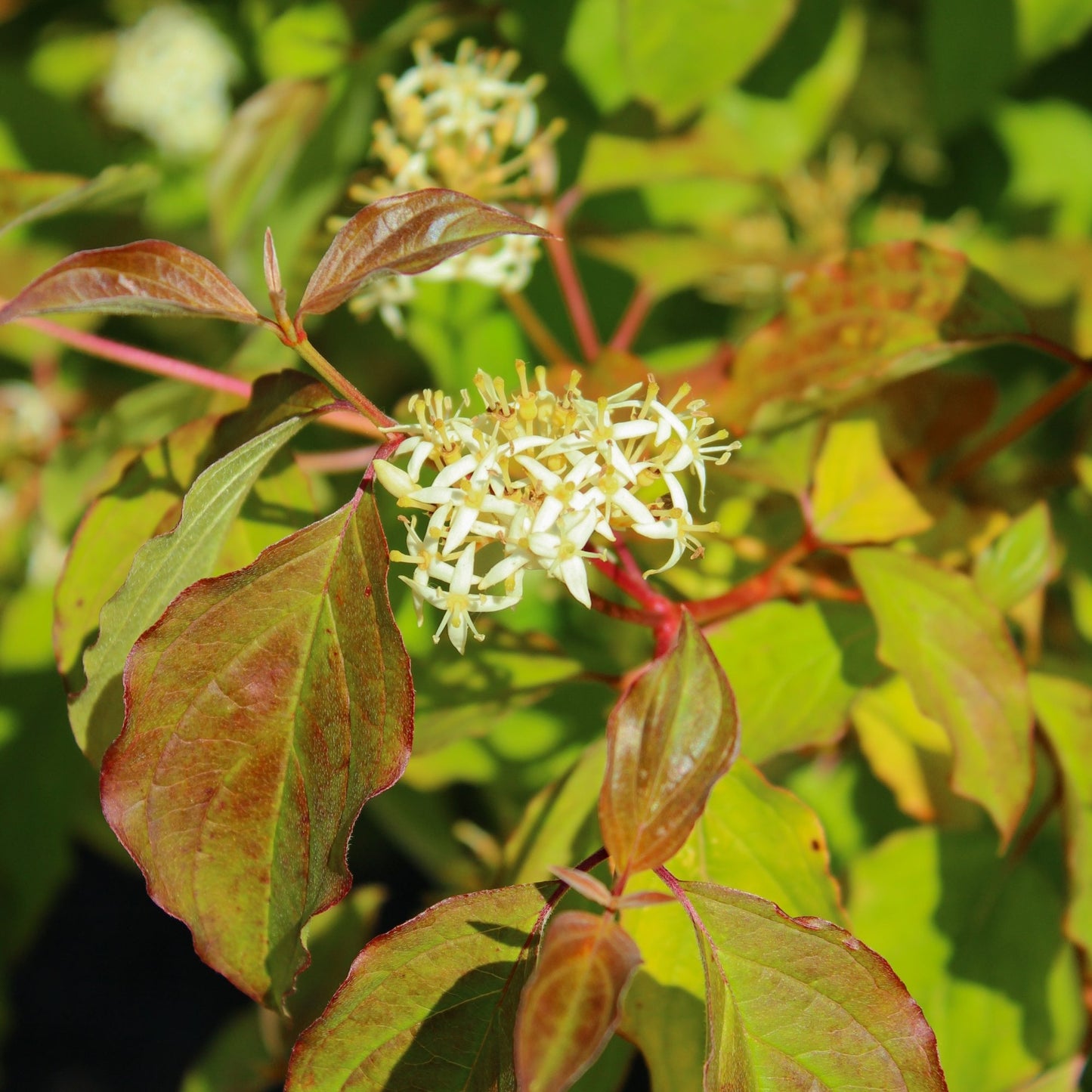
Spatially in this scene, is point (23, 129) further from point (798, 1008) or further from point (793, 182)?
point (798, 1008)

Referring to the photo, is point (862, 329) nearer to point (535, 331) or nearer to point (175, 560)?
point (535, 331)

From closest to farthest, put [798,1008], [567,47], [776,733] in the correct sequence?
1. [798,1008]
2. [776,733]
3. [567,47]

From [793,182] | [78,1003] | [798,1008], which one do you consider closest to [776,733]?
[798,1008]

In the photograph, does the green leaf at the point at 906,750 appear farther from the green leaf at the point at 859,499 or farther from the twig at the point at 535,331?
the twig at the point at 535,331

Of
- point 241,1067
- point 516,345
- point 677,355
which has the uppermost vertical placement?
point 516,345

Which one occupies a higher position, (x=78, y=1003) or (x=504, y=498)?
(x=504, y=498)

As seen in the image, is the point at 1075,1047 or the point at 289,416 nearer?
the point at 289,416

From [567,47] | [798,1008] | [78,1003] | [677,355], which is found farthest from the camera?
[78,1003]
